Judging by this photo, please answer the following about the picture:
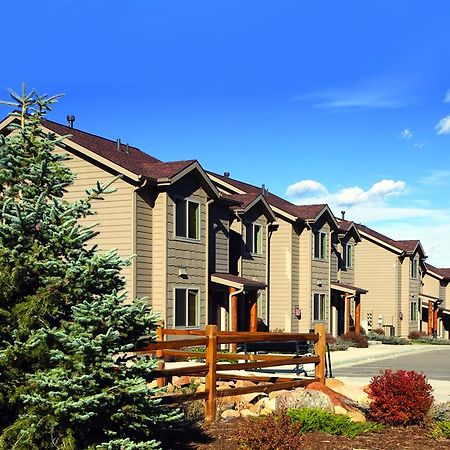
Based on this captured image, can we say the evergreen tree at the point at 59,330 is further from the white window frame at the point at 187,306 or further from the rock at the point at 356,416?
the white window frame at the point at 187,306

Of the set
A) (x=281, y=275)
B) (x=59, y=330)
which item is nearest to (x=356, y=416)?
(x=59, y=330)

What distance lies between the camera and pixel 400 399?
9.74 metres

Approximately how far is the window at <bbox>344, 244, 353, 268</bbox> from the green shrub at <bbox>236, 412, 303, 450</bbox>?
111 feet

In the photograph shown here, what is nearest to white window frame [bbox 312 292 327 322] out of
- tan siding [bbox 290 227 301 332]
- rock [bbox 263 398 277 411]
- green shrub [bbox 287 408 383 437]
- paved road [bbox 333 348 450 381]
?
tan siding [bbox 290 227 301 332]

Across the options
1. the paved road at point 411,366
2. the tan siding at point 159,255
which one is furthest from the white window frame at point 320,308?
the tan siding at point 159,255

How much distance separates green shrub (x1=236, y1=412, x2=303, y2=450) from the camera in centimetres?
763

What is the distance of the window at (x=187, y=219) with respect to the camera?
23844 millimetres

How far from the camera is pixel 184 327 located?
2403cm

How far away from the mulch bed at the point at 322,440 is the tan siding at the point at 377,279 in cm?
3747

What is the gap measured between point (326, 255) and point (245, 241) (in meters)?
7.49

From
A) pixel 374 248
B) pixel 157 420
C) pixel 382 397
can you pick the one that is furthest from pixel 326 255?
pixel 157 420

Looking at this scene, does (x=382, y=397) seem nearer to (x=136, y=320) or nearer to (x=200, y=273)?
(x=136, y=320)

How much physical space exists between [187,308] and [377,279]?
25.4 meters

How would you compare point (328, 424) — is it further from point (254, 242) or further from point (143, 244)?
point (254, 242)
